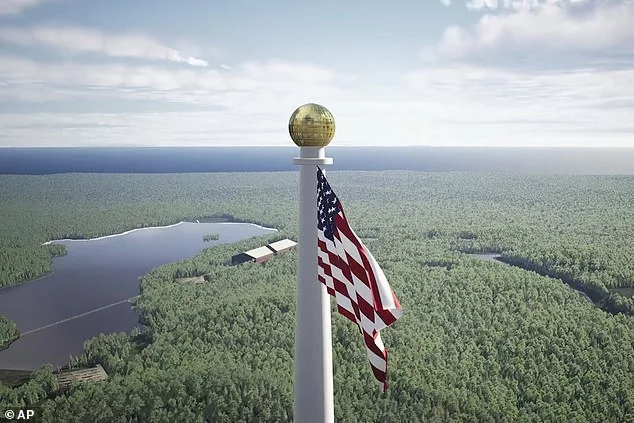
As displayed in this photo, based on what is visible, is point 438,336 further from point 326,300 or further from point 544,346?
point 326,300

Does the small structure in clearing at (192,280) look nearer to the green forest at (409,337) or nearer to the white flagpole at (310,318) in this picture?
the green forest at (409,337)

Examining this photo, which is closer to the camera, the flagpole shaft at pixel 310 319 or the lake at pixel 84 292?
the flagpole shaft at pixel 310 319

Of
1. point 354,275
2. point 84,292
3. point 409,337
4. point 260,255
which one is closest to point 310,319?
point 354,275

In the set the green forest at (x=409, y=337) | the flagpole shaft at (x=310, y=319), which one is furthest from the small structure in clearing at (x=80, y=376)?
the flagpole shaft at (x=310, y=319)

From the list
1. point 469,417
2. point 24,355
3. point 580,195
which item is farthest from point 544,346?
point 580,195

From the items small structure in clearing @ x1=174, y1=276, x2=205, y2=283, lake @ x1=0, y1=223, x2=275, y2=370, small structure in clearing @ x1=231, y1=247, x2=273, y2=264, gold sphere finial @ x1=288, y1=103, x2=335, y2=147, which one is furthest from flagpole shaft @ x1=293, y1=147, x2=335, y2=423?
small structure in clearing @ x1=231, y1=247, x2=273, y2=264

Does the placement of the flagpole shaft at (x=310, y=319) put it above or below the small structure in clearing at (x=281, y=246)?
above
